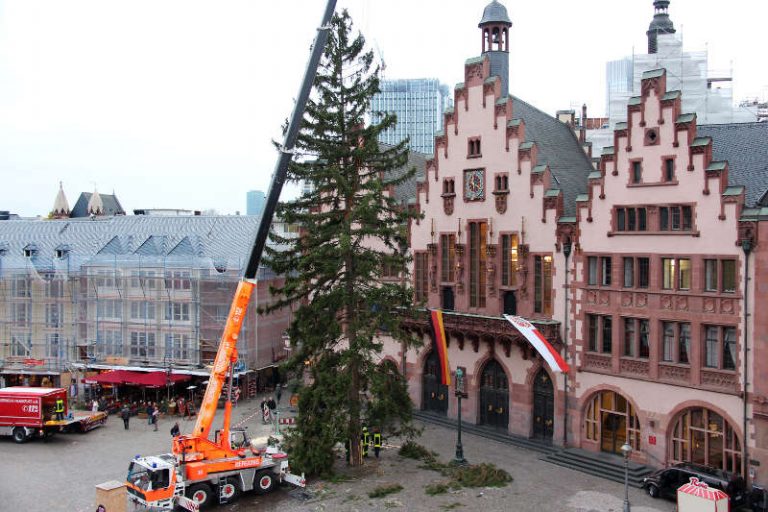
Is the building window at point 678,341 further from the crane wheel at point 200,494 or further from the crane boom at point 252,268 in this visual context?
the crane wheel at point 200,494

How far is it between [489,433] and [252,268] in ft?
57.4

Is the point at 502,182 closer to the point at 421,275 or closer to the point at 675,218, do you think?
the point at 421,275

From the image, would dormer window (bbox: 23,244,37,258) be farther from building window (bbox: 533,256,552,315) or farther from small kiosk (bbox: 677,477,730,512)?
small kiosk (bbox: 677,477,730,512)

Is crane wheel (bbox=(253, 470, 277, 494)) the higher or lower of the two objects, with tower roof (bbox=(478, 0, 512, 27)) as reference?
lower

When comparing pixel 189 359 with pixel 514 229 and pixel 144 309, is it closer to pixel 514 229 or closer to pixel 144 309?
pixel 144 309

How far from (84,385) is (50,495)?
2509cm

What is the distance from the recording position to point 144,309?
55.5m

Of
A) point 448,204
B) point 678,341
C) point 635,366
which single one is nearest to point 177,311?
point 448,204

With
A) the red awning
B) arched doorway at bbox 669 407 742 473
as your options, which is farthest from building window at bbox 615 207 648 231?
the red awning

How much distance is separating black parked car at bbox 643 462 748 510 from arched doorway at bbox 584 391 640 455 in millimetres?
3784

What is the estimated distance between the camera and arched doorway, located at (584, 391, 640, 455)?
34.8 m

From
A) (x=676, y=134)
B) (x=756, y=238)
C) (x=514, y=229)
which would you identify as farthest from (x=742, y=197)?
(x=514, y=229)

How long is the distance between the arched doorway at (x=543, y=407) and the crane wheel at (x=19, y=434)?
94.0 feet

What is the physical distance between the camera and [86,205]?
11519 cm
